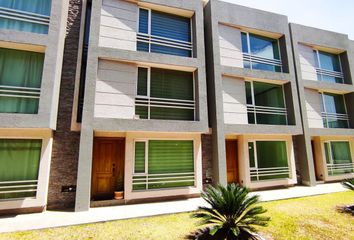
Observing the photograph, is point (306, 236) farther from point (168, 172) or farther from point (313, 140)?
point (313, 140)

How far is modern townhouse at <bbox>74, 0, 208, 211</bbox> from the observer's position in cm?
807

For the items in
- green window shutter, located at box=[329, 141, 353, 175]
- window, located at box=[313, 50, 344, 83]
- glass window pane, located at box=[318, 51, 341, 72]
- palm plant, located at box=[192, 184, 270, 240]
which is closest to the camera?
palm plant, located at box=[192, 184, 270, 240]

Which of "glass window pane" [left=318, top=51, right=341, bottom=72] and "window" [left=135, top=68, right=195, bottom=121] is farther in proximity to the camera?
"glass window pane" [left=318, top=51, right=341, bottom=72]

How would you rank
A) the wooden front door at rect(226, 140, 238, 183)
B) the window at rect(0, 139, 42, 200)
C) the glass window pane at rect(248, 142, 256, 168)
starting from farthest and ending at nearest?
1. the wooden front door at rect(226, 140, 238, 183)
2. the glass window pane at rect(248, 142, 256, 168)
3. the window at rect(0, 139, 42, 200)

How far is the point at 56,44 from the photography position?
24.5ft

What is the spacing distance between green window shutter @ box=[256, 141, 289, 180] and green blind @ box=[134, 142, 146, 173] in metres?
6.36

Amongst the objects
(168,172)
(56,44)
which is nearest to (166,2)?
(56,44)

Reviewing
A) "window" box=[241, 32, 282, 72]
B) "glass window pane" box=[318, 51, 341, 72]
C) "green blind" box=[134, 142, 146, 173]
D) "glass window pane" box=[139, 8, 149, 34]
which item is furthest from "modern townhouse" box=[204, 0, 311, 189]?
"glass window pane" box=[318, 51, 341, 72]

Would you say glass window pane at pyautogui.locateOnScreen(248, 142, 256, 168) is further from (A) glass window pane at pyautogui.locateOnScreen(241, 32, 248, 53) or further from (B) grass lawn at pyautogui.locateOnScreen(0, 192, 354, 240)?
(A) glass window pane at pyautogui.locateOnScreen(241, 32, 248, 53)

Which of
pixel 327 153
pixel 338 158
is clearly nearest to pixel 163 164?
pixel 327 153

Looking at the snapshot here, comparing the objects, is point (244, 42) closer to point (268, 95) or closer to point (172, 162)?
point (268, 95)

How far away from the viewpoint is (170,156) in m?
8.99

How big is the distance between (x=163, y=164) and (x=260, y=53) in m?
8.88

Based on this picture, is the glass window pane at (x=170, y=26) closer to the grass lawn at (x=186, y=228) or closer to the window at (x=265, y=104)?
the window at (x=265, y=104)
